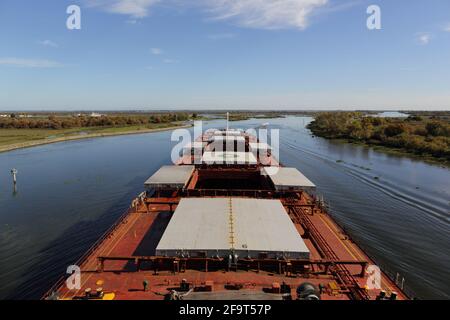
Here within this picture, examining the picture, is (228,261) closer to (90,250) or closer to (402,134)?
(90,250)

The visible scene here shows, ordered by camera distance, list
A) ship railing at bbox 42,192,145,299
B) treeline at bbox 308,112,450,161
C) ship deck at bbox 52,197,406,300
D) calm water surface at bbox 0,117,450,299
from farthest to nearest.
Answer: treeline at bbox 308,112,450,161 → calm water surface at bbox 0,117,450,299 → ship railing at bbox 42,192,145,299 → ship deck at bbox 52,197,406,300

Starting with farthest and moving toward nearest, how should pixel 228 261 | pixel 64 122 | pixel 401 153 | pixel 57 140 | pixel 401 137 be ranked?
pixel 64 122 < pixel 57 140 < pixel 401 137 < pixel 401 153 < pixel 228 261

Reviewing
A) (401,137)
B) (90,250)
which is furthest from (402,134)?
(90,250)

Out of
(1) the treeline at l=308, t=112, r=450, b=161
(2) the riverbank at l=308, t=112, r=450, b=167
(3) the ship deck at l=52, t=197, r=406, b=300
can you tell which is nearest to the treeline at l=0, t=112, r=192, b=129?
(1) the treeline at l=308, t=112, r=450, b=161

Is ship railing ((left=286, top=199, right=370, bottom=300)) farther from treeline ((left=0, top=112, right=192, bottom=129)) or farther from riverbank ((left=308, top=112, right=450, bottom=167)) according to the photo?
treeline ((left=0, top=112, right=192, bottom=129))

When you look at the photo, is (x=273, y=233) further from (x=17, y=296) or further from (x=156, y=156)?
(x=156, y=156)
